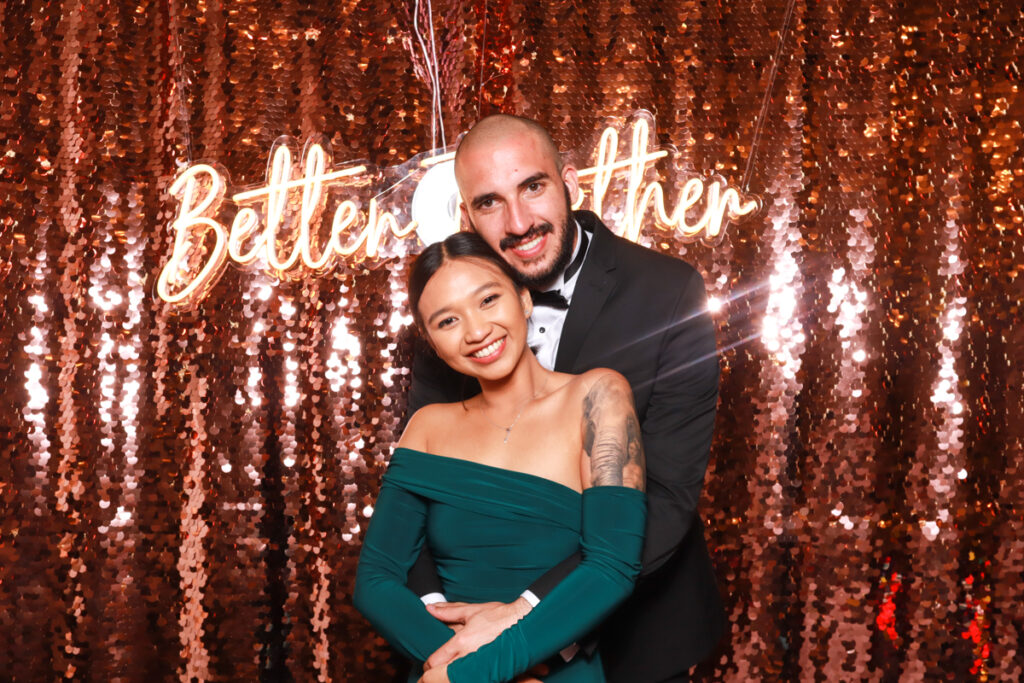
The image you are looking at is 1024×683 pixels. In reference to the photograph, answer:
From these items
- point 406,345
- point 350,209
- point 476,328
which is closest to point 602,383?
point 476,328

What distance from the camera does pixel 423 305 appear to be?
1.33m

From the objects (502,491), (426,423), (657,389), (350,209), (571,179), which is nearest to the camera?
(502,491)

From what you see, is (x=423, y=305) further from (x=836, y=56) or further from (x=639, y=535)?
(x=836, y=56)

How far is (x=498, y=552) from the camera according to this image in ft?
4.12

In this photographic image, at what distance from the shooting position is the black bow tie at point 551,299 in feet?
5.57

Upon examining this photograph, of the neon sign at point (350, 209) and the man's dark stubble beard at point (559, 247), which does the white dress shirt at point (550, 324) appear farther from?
the neon sign at point (350, 209)

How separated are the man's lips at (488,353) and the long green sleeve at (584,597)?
0.94 feet

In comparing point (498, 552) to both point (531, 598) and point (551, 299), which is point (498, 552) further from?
point (551, 299)

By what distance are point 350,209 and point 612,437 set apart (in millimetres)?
1632

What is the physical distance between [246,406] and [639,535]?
178 centimetres

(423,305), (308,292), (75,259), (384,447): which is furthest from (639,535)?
(75,259)

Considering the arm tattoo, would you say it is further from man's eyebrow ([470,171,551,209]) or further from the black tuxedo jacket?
man's eyebrow ([470,171,551,209])

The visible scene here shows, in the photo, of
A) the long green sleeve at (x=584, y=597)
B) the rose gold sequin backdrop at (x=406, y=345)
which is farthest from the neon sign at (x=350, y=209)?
the long green sleeve at (x=584, y=597)

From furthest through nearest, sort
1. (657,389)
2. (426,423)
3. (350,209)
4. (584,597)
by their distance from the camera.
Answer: (350,209) → (657,389) → (426,423) → (584,597)
